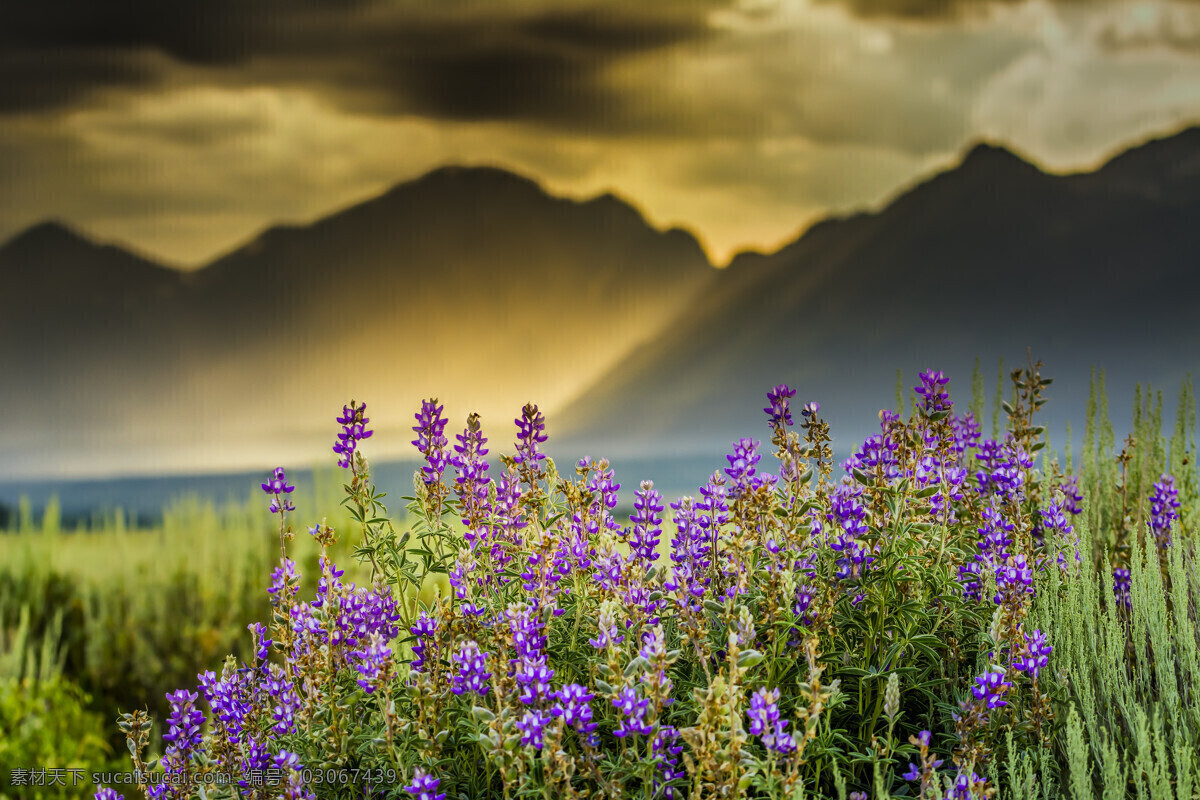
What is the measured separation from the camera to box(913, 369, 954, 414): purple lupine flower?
125 inches

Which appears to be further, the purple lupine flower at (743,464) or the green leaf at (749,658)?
the purple lupine flower at (743,464)

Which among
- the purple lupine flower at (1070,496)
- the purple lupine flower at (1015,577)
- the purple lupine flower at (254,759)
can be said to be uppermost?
the purple lupine flower at (1070,496)

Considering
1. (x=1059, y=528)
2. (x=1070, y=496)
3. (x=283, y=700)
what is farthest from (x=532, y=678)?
(x=1070, y=496)

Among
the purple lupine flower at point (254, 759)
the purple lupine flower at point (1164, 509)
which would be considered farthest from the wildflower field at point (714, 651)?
the purple lupine flower at point (1164, 509)

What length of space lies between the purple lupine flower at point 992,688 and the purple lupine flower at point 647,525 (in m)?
1.05

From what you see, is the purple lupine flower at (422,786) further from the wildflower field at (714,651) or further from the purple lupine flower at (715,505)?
the purple lupine flower at (715,505)

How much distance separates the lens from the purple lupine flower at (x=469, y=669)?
2596mm

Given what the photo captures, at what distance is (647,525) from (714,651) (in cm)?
46

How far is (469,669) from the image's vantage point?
2.63 metres

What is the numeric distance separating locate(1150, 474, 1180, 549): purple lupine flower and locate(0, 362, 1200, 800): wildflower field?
102cm

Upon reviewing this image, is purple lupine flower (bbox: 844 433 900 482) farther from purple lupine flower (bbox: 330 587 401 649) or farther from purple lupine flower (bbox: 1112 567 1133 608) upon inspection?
purple lupine flower (bbox: 1112 567 1133 608)

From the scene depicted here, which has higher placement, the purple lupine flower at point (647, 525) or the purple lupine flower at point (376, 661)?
the purple lupine flower at point (647, 525)

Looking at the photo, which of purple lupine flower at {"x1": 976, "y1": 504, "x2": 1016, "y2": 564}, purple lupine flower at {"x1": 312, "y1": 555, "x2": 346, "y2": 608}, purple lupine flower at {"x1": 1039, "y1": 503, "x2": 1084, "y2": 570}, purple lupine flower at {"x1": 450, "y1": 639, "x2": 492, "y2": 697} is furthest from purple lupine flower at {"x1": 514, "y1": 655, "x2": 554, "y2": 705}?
purple lupine flower at {"x1": 1039, "y1": 503, "x2": 1084, "y2": 570}

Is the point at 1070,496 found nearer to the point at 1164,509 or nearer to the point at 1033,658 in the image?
the point at 1164,509
